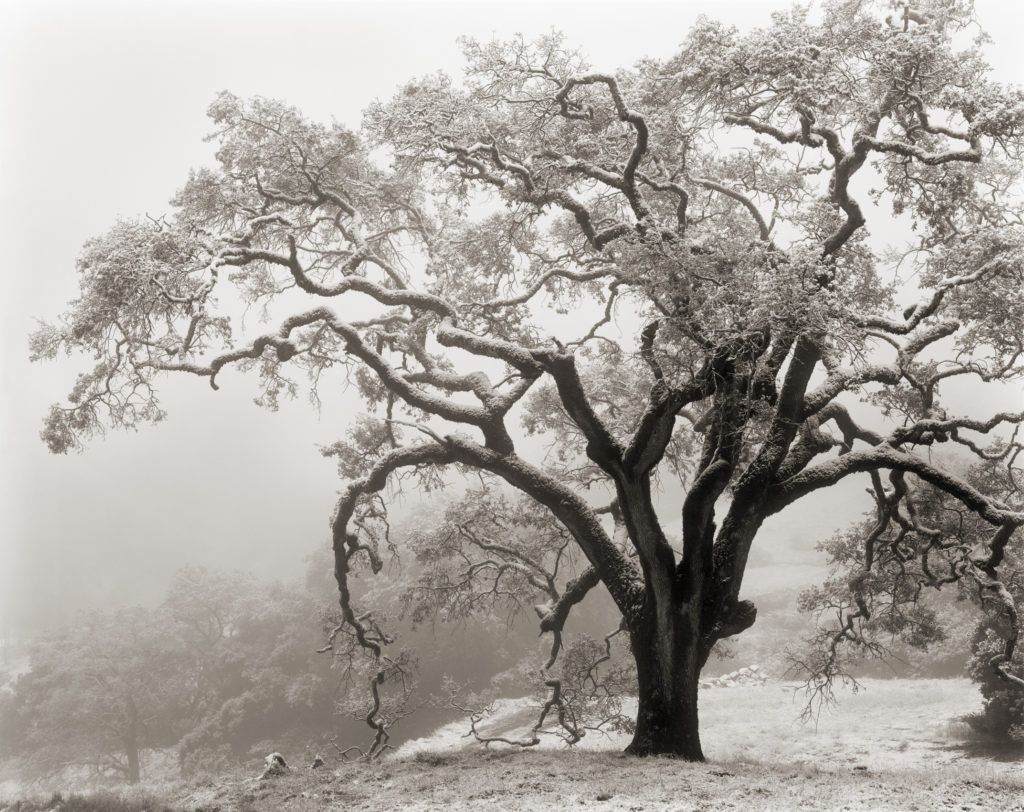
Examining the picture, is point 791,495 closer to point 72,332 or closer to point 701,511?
point 701,511

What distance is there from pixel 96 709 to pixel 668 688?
4860 cm

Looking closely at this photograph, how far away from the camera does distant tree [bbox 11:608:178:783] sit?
4566 cm

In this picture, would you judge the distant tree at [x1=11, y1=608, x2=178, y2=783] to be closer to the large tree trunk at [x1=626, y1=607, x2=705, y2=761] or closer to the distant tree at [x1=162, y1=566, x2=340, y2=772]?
the distant tree at [x1=162, y1=566, x2=340, y2=772]

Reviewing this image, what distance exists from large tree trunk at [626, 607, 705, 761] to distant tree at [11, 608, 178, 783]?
47118 mm

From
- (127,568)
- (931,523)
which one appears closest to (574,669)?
(931,523)

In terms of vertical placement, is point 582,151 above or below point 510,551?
above

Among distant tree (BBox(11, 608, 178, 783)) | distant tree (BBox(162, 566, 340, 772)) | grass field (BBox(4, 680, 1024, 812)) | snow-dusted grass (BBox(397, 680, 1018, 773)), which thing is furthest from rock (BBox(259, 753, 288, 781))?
distant tree (BBox(11, 608, 178, 783))

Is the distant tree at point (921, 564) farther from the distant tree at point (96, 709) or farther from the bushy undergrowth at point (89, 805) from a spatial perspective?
the distant tree at point (96, 709)

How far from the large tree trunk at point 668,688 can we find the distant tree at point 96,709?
47118 mm

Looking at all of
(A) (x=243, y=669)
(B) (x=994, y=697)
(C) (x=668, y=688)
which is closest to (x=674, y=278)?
(C) (x=668, y=688)

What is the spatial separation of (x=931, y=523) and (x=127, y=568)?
120492 mm

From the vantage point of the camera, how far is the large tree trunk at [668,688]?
418 inches

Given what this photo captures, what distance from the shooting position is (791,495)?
11680mm

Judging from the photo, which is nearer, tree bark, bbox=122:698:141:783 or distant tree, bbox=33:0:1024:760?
distant tree, bbox=33:0:1024:760
